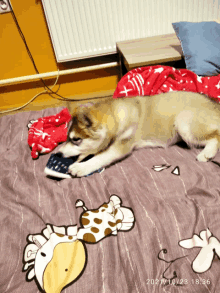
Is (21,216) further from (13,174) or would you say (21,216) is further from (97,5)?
(97,5)

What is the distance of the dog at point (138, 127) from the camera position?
126 centimetres

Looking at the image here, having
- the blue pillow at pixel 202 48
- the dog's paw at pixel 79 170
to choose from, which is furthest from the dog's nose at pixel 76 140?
the blue pillow at pixel 202 48

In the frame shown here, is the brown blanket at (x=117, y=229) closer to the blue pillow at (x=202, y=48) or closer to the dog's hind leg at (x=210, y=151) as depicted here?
the dog's hind leg at (x=210, y=151)

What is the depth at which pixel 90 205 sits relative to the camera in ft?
3.42

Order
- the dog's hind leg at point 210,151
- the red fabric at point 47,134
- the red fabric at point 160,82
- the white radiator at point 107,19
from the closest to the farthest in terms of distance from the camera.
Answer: the dog's hind leg at point 210,151, the red fabric at point 47,134, the red fabric at point 160,82, the white radiator at point 107,19

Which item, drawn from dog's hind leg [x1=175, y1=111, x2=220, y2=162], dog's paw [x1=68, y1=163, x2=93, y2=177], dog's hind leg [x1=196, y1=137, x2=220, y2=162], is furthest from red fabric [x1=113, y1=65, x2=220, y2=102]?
dog's paw [x1=68, y1=163, x2=93, y2=177]

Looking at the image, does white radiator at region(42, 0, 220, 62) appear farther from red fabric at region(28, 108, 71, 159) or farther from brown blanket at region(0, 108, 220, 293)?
brown blanket at region(0, 108, 220, 293)

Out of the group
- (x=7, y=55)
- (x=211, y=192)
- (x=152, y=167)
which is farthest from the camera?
(x=7, y=55)

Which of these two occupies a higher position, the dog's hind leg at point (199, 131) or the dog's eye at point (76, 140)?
the dog's eye at point (76, 140)

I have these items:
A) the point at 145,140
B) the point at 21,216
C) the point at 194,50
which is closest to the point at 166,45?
the point at 194,50

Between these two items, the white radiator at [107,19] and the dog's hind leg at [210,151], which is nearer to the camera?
the dog's hind leg at [210,151]

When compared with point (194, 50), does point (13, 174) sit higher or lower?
lower

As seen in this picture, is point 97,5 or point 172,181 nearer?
point 172,181

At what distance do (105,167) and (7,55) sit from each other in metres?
1.91
